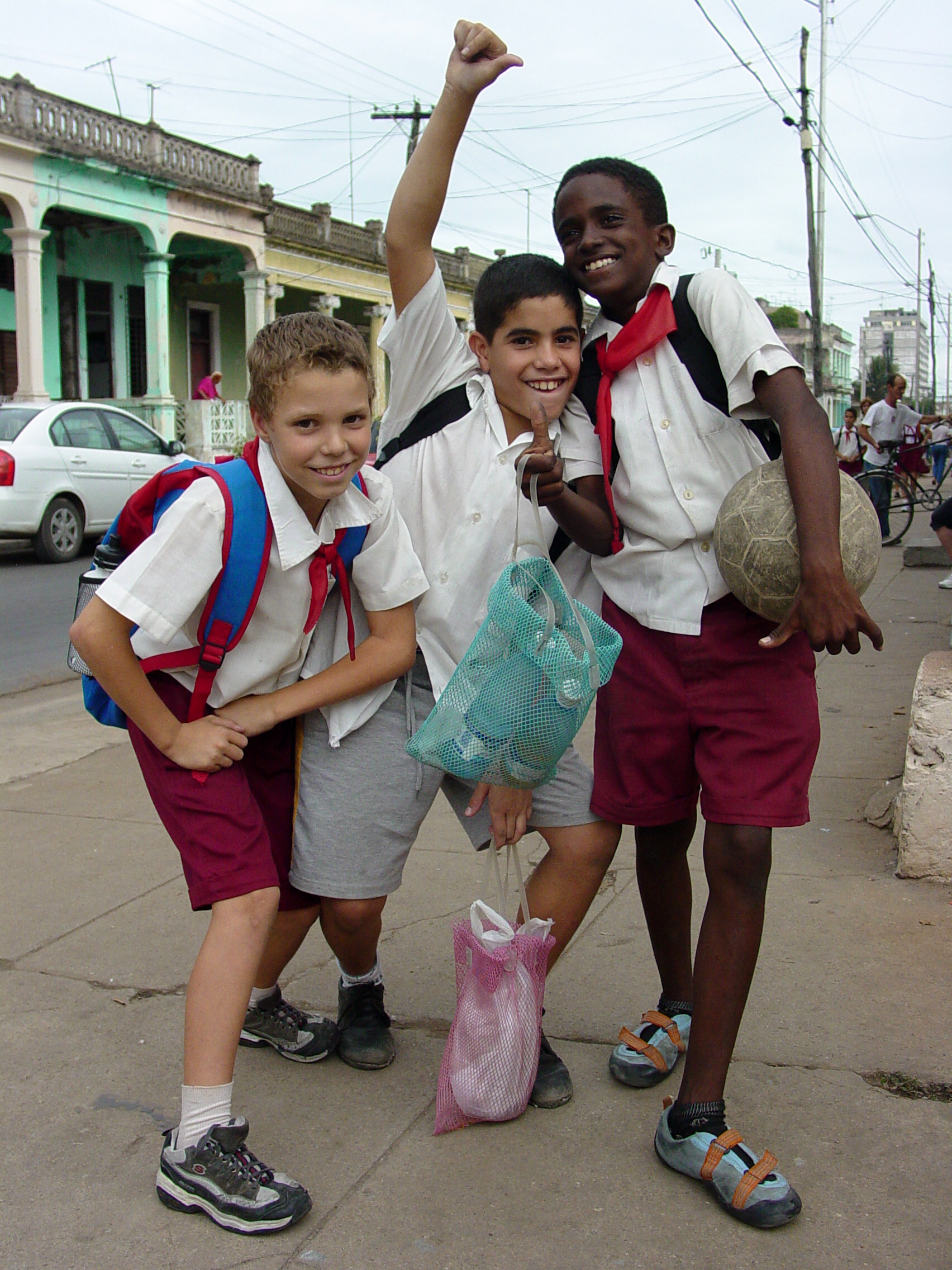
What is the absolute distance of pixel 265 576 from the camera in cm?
233

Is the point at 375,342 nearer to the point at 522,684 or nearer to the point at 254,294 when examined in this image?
the point at 254,294

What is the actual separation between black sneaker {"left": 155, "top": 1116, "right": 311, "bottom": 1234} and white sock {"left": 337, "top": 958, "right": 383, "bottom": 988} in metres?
0.63

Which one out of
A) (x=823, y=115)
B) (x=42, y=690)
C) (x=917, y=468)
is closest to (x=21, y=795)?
(x=42, y=690)

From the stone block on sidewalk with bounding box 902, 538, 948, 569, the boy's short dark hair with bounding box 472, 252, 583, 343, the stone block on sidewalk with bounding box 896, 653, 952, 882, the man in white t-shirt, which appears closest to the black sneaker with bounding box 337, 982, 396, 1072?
the boy's short dark hair with bounding box 472, 252, 583, 343

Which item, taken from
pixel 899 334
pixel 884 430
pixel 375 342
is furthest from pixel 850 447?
pixel 899 334

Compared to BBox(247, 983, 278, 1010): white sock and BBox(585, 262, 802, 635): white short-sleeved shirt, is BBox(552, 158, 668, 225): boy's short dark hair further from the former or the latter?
BBox(247, 983, 278, 1010): white sock

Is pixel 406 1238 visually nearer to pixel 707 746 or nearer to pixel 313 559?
pixel 707 746

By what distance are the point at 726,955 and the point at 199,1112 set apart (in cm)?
101

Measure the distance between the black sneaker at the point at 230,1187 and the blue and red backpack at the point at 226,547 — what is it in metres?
0.78

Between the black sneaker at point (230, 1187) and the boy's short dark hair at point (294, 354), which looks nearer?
the black sneaker at point (230, 1187)

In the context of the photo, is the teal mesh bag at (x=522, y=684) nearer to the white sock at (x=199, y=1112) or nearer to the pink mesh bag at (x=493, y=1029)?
the pink mesh bag at (x=493, y=1029)

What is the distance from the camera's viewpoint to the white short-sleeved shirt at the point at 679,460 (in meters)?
2.38

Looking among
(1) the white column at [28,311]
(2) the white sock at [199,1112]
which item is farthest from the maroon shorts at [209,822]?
(1) the white column at [28,311]

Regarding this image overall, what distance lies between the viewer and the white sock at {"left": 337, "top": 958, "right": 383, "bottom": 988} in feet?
9.23
